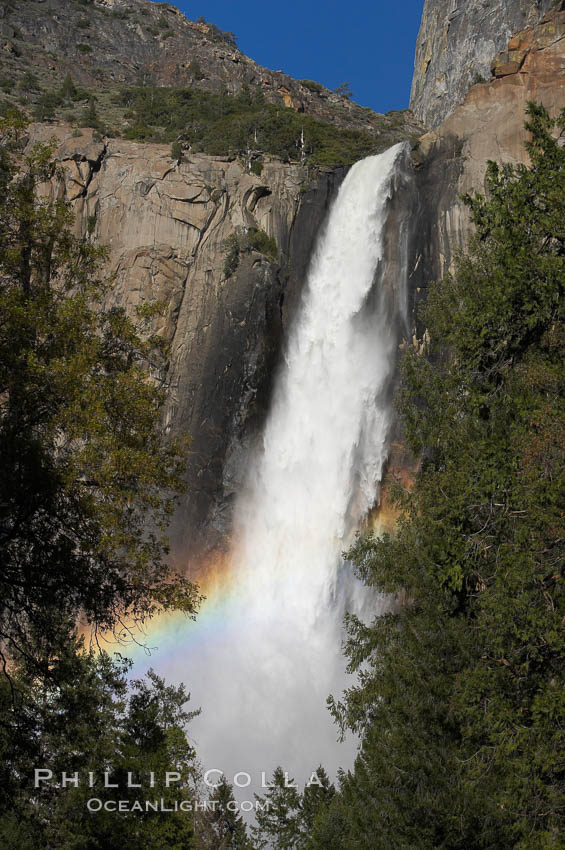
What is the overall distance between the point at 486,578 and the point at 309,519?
20.3 metres

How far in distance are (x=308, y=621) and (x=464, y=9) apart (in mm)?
64161

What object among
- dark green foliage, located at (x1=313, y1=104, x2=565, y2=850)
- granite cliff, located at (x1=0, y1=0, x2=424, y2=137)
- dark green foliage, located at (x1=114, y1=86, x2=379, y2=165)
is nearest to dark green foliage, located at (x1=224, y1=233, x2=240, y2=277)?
→ dark green foliage, located at (x1=114, y1=86, x2=379, y2=165)

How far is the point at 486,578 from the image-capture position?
10094mm

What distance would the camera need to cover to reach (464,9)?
2694 inches

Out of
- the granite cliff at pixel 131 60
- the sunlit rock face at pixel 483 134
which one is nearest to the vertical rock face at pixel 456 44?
the granite cliff at pixel 131 60

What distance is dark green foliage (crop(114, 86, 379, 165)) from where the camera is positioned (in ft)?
144

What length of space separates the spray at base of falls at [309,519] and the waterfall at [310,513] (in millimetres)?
52

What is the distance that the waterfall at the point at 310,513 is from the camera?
24.9 m

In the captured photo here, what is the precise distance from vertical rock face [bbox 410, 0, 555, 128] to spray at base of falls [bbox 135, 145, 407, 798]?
34948mm

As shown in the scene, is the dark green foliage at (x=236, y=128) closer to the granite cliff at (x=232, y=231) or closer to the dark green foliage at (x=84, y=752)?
the granite cliff at (x=232, y=231)

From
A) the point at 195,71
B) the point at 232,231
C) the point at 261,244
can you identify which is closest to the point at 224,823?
the point at 261,244

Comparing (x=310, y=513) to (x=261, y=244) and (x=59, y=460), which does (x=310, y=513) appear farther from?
(x=59, y=460)

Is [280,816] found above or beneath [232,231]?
beneath

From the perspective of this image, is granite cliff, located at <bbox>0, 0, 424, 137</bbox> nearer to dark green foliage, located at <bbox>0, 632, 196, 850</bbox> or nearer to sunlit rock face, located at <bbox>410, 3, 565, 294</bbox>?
sunlit rock face, located at <bbox>410, 3, 565, 294</bbox>
